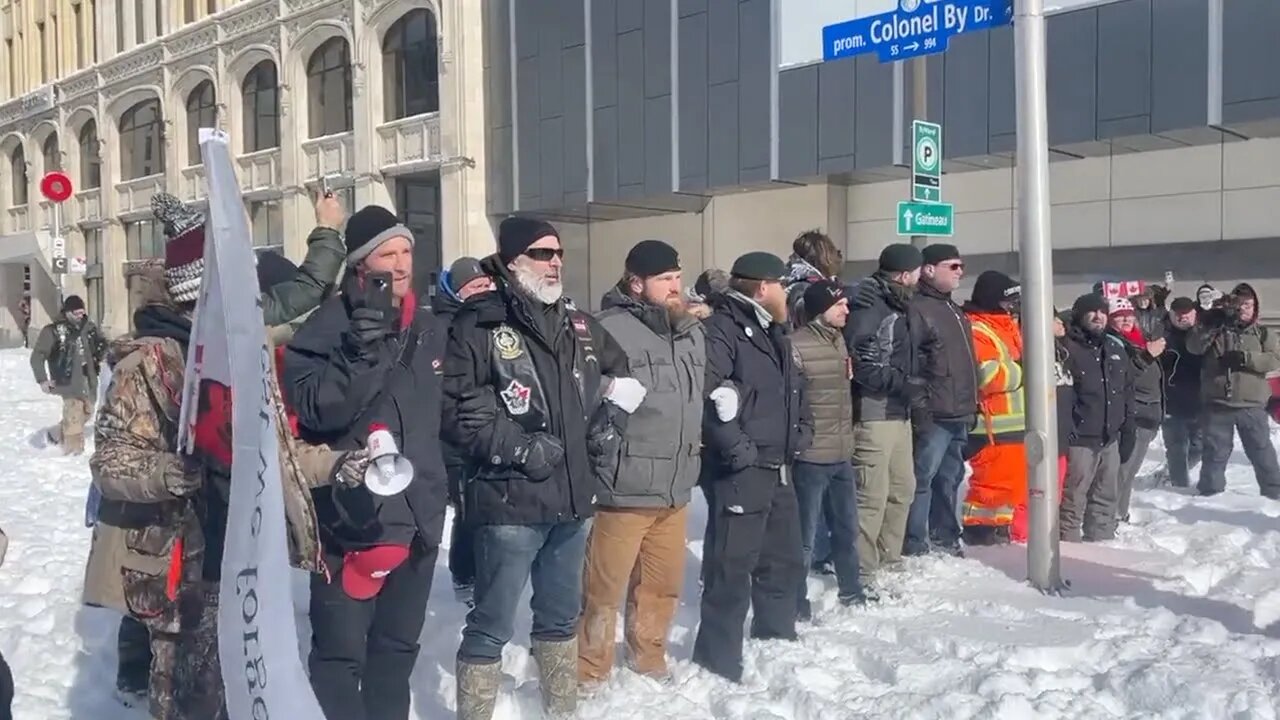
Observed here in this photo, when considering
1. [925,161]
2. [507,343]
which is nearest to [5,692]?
[507,343]

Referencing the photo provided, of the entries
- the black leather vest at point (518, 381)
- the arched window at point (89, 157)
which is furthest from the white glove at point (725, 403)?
the arched window at point (89, 157)

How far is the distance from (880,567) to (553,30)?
62.3ft

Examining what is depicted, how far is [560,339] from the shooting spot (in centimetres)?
425

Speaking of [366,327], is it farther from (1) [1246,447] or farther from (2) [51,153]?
(2) [51,153]

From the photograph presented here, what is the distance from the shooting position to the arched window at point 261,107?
31578 mm

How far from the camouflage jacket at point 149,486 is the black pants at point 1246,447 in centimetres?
843

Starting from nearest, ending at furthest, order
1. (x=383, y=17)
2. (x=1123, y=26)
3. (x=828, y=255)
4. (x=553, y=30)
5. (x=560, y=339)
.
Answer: (x=560, y=339)
(x=828, y=255)
(x=1123, y=26)
(x=553, y=30)
(x=383, y=17)

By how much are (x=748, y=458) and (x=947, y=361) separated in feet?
8.42

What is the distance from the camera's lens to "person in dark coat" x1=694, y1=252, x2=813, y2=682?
5.07m

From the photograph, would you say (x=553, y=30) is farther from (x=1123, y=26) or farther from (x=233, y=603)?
(x=233, y=603)

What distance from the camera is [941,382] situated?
23.1ft

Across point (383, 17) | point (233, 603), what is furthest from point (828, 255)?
point (383, 17)

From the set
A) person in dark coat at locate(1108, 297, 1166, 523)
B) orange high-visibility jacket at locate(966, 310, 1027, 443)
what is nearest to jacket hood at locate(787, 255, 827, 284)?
orange high-visibility jacket at locate(966, 310, 1027, 443)

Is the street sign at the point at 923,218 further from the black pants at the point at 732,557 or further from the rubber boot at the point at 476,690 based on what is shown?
the rubber boot at the point at 476,690
